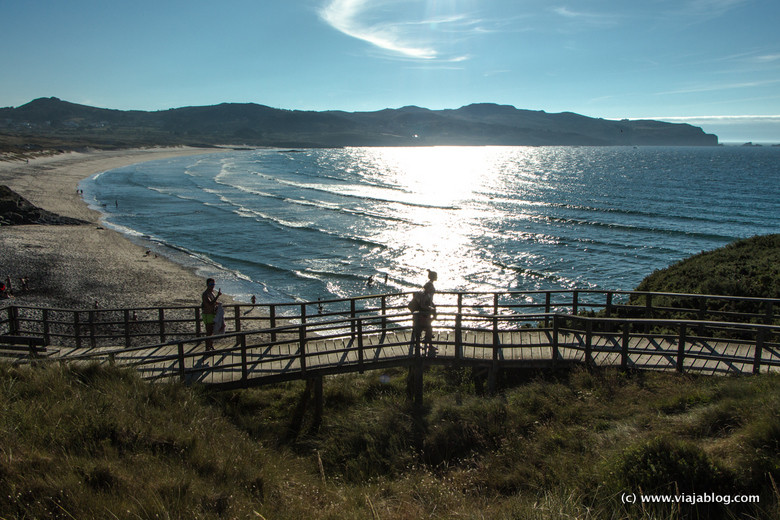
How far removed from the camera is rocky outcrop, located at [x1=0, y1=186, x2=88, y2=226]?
132ft

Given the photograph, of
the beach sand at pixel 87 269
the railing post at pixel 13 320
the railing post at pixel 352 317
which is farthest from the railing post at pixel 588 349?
the beach sand at pixel 87 269

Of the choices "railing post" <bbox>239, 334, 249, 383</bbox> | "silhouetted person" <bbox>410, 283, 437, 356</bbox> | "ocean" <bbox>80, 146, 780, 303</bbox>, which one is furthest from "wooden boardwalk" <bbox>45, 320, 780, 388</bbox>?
"ocean" <bbox>80, 146, 780, 303</bbox>

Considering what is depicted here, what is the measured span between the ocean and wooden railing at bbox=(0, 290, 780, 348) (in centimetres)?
326

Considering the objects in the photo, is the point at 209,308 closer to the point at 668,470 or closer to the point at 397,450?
the point at 397,450

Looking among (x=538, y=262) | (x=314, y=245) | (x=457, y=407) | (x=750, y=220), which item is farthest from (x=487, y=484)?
(x=750, y=220)

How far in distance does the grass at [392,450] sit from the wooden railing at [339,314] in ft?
5.71

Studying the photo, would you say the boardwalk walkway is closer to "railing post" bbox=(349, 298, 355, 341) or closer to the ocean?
"railing post" bbox=(349, 298, 355, 341)

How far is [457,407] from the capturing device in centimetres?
750

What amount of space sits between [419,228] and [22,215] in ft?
109

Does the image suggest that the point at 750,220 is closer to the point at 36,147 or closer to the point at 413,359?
the point at 413,359

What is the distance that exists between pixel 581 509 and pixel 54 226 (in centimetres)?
4608

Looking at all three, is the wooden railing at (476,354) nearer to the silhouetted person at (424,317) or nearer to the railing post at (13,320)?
the silhouetted person at (424,317)

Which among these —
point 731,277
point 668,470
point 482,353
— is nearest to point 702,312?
point 482,353

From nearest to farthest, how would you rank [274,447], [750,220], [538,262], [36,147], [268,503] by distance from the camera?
[268,503] < [274,447] < [538,262] < [750,220] < [36,147]
